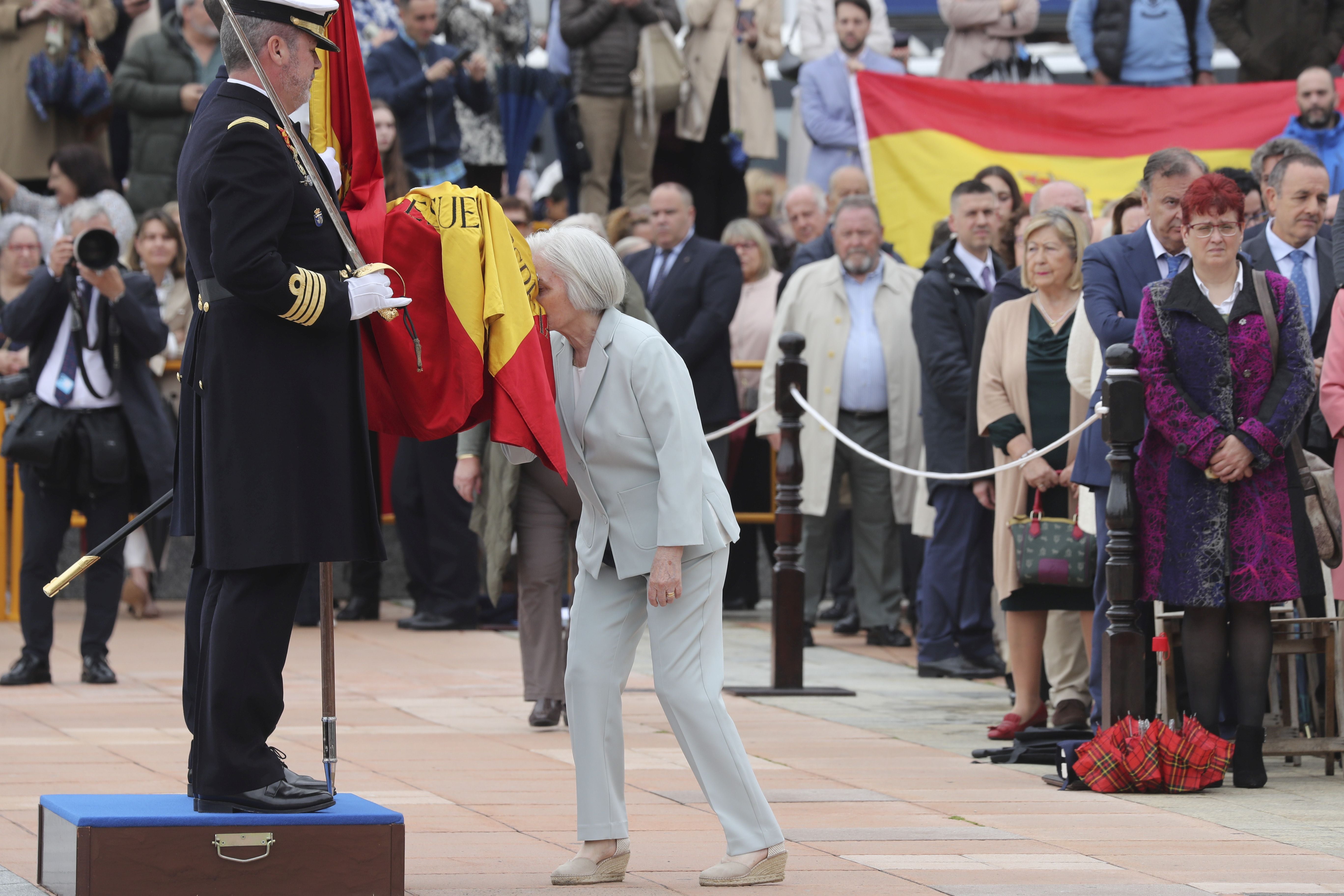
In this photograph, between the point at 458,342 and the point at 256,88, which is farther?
the point at 458,342

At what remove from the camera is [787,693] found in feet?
31.4

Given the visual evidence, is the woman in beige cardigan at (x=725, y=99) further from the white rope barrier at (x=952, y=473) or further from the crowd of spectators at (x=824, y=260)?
the white rope barrier at (x=952, y=473)

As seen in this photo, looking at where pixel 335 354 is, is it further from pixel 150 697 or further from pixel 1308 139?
pixel 1308 139

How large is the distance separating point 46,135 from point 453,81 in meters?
2.90

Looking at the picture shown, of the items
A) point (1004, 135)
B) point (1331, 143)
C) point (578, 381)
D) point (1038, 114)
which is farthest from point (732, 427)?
point (578, 381)

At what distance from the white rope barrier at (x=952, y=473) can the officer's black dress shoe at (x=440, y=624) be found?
2.52 metres

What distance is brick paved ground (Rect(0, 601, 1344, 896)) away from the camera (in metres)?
5.62

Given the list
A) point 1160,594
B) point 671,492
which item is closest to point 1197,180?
point 1160,594

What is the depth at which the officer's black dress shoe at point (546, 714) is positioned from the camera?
8648 mm

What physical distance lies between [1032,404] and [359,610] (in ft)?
17.5

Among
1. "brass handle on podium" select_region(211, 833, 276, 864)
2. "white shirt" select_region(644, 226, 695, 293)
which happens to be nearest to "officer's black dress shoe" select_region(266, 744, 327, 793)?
"brass handle on podium" select_region(211, 833, 276, 864)

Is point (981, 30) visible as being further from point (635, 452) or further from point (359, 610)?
point (635, 452)

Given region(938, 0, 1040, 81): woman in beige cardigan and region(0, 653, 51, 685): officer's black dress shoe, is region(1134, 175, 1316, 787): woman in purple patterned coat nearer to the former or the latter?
region(0, 653, 51, 685): officer's black dress shoe

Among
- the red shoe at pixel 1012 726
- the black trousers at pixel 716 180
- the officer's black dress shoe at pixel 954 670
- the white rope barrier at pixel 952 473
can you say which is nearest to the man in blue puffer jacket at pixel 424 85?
the black trousers at pixel 716 180
